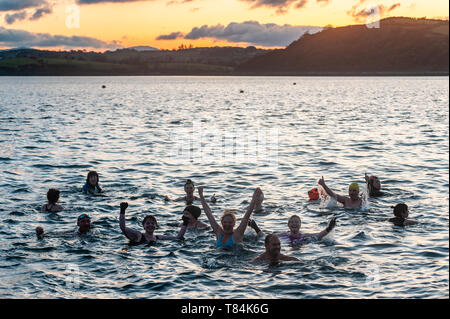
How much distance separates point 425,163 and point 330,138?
44.7ft

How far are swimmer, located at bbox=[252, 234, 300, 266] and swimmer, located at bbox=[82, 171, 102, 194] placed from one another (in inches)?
424

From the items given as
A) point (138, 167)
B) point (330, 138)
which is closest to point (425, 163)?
point (330, 138)

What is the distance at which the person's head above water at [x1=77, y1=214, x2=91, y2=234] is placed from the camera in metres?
17.8

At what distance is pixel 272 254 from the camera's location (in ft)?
49.4

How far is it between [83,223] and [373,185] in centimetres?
1225

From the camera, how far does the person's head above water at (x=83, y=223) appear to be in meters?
17.8

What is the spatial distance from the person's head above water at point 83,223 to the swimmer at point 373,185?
1187 cm

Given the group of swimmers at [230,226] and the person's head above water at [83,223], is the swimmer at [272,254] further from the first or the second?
the person's head above water at [83,223]

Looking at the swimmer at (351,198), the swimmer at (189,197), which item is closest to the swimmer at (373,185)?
the swimmer at (351,198)

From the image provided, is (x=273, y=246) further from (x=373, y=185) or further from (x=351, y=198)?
(x=373, y=185)

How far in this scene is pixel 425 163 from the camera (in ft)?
108

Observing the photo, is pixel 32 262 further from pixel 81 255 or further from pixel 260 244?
pixel 260 244

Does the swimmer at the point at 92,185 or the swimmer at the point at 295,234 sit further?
the swimmer at the point at 92,185

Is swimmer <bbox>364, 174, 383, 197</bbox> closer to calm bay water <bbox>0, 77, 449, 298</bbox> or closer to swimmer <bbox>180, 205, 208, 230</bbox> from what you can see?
calm bay water <bbox>0, 77, 449, 298</bbox>
